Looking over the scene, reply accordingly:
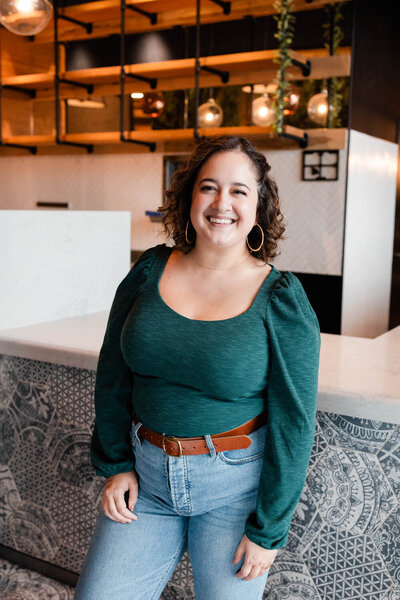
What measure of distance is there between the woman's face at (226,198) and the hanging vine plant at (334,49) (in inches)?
141

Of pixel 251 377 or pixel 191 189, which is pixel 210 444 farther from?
pixel 191 189

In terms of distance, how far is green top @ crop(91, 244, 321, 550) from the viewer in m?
1.28

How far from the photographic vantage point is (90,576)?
1.36 metres

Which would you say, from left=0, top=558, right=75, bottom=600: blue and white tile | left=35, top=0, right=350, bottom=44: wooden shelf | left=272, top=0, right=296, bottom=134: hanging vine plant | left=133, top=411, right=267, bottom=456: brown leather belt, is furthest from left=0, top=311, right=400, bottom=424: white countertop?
left=35, top=0, right=350, bottom=44: wooden shelf

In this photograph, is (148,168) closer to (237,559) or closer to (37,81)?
(37,81)

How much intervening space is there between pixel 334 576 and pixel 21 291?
4.86 ft

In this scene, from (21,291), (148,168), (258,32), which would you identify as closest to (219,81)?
(258,32)

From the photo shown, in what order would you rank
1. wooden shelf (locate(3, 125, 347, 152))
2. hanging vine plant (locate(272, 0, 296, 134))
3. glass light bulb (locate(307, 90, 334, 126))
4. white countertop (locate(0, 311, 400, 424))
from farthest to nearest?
1. glass light bulb (locate(307, 90, 334, 126))
2. wooden shelf (locate(3, 125, 347, 152))
3. hanging vine plant (locate(272, 0, 296, 134))
4. white countertop (locate(0, 311, 400, 424))

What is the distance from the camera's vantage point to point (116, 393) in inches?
58.7

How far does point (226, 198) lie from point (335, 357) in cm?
88

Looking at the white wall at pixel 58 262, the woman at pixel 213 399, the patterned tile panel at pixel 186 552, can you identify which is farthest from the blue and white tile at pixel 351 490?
the white wall at pixel 58 262

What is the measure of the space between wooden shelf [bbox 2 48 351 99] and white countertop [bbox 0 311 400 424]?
2695 mm

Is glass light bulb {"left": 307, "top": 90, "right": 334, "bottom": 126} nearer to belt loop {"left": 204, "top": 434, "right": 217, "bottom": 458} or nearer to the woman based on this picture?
the woman

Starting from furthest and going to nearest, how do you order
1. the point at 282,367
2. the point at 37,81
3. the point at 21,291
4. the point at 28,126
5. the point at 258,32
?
the point at 28,126, the point at 37,81, the point at 258,32, the point at 21,291, the point at 282,367
